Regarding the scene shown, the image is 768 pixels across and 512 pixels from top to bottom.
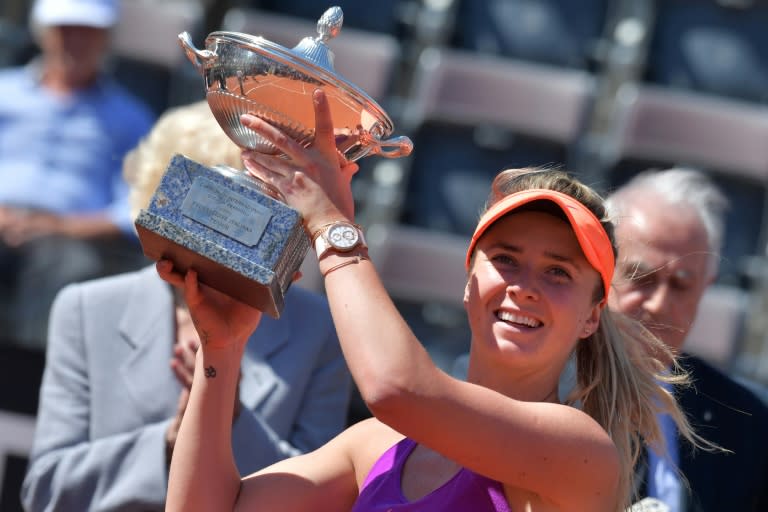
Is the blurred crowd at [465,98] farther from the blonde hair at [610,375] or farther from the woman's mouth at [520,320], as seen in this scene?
the woman's mouth at [520,320]

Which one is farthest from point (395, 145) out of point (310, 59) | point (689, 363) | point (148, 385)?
point (689, 363)

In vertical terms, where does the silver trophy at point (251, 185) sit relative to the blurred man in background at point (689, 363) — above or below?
above

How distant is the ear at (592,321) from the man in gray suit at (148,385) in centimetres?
77

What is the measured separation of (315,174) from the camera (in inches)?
61.6

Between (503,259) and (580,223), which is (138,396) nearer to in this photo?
(503,259)

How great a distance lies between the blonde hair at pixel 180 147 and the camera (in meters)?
2.32

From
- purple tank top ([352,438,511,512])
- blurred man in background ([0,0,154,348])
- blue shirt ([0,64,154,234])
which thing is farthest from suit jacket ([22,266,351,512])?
blue shirt ([0,64,154,234])

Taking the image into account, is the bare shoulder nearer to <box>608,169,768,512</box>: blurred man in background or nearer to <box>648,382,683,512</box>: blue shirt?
<box>608,169,768,512</box>: blurred man in background

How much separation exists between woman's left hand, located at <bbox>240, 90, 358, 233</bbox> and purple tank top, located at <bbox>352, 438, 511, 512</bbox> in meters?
0.40

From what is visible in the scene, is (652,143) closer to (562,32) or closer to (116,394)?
(562,32)

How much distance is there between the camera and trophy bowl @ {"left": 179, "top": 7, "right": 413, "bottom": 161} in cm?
165

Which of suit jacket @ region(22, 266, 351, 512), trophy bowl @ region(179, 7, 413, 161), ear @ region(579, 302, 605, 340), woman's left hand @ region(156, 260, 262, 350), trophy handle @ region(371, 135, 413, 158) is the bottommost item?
suit jacket @ region(22, 266, 351, 512)

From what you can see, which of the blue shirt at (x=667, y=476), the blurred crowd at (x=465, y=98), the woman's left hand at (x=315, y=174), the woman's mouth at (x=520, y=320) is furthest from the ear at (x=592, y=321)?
the blurred crowd at (x=465, y=98)

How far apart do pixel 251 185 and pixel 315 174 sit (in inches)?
5.7
